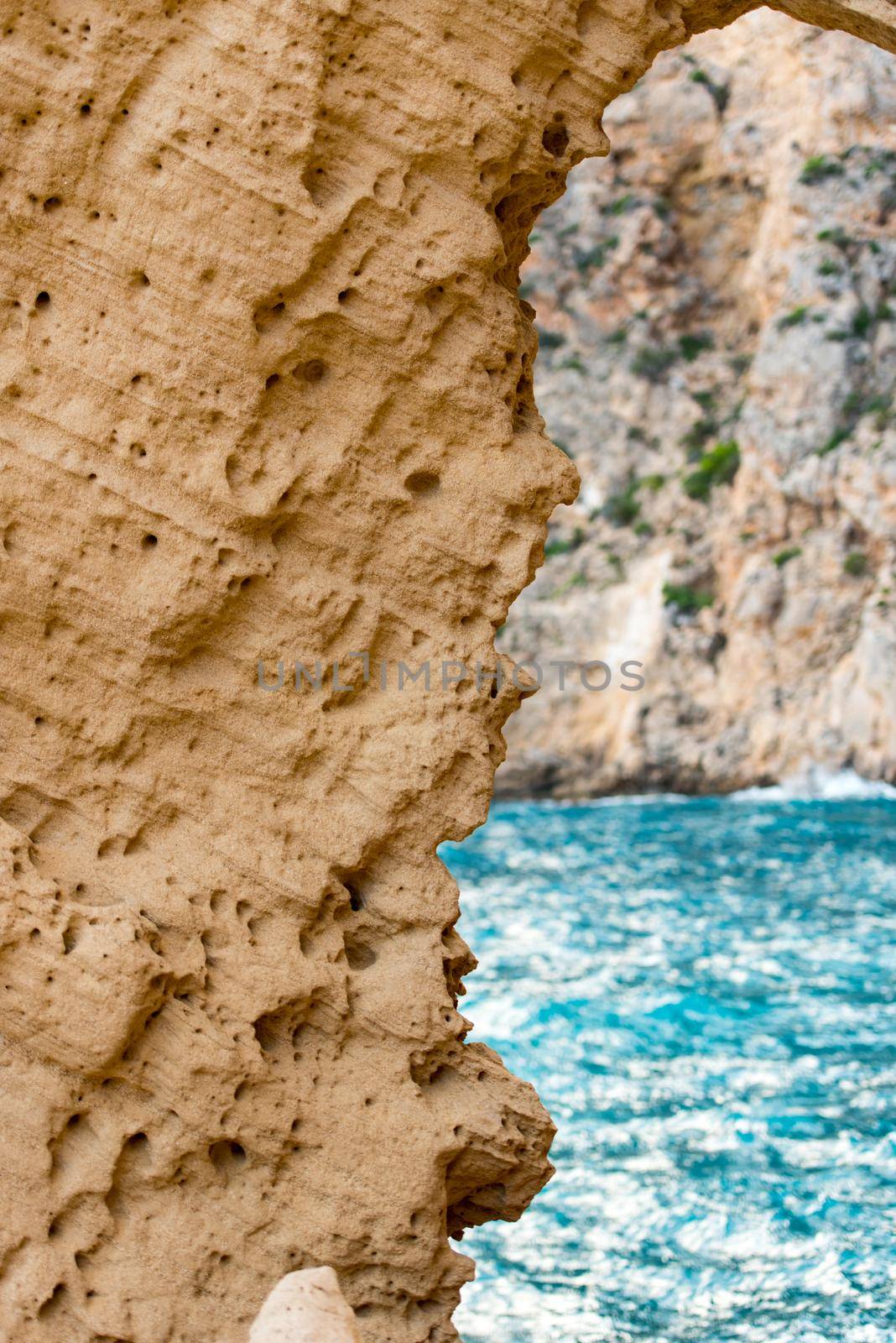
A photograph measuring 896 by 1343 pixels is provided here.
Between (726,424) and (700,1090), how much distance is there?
72.4 feet

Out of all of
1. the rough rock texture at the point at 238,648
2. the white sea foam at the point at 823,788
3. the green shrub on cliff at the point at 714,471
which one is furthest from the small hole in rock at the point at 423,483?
the green shrub on cliff at the point at 714,471

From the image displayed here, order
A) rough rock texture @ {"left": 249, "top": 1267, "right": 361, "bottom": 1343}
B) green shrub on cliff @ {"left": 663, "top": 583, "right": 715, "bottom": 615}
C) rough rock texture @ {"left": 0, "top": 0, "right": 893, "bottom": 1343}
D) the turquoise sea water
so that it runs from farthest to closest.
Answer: green shrub on cliff @ {"left": 663, "top": 583, "right": 715, "bottom": 615} → the turquoise sea water → rough rock texture @ {"left": 0, "top": 0, "right": 893, "bottom": 1343} → rough rock texture @ {"left": 249, "top": 1267, "right": 361, "bottom": 1343}

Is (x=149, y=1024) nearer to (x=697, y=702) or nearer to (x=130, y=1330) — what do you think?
(x=130, y=1330)

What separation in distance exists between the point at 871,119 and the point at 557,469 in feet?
82.1

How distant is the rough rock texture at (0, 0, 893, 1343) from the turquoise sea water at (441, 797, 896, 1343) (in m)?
2.09

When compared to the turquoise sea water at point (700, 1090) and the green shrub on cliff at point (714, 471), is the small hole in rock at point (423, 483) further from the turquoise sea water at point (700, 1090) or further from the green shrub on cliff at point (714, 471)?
the green shrub on cliff at point (714, 471)

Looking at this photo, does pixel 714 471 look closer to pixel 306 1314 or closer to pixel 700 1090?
pixel 700 1090

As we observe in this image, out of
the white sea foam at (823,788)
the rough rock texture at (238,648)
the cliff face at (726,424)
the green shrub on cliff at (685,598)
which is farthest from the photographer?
the green shrub on cliff at (685,598)

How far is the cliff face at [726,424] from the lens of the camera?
25.0m

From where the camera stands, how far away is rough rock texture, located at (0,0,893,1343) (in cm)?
426

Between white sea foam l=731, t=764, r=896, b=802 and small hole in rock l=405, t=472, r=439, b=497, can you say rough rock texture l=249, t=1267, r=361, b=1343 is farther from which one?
white sea foam l=731, t=764, r=896, b=802

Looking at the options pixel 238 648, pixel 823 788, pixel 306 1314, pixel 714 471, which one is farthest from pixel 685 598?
pixel 306 1314

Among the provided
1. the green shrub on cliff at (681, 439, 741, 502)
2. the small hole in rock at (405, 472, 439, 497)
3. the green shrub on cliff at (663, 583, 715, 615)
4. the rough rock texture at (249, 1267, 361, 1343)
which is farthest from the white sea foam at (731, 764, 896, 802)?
the rough rock texture at (249, 1267, 361, 1343)

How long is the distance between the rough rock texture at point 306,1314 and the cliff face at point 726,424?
20319mm
